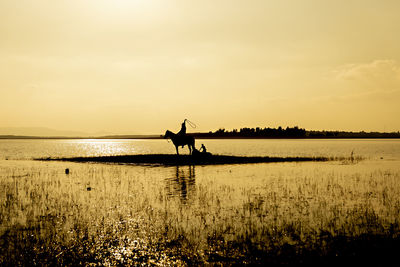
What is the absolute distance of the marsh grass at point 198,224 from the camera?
390 inches

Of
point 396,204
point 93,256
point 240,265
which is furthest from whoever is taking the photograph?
point 396,204

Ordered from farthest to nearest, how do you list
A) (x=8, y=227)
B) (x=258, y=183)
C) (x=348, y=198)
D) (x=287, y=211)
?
(x=258, y=183)
(x=348, y=198)
(x=287, y=211)
(x=8, y=227)

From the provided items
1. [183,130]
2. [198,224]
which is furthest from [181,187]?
[183,130]

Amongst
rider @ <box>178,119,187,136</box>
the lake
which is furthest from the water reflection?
rider @ <box>178,119,187,136</box>

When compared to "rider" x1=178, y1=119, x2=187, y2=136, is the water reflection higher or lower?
lower

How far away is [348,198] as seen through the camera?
19.2 meters

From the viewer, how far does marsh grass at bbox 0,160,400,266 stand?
9898mm

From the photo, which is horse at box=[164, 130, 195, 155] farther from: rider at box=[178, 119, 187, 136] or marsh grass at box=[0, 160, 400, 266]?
marsh grass at box=[0, 160, 400, 266]

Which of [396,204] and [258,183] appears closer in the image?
[396,204]

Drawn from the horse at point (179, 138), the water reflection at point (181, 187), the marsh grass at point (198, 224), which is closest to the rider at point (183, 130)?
the horse at point (179, 138)

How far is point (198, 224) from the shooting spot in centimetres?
1352

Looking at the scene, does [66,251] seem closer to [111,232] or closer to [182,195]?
[111,232]

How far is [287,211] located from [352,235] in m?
4.12

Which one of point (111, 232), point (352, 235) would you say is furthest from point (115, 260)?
point (352, 235)
